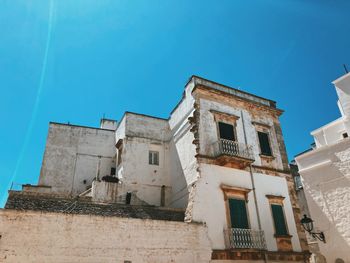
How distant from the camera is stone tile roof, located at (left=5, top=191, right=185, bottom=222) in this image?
35.9 ft

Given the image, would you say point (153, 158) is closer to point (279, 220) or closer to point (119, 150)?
point (119, 150)

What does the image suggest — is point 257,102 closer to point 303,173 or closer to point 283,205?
point 303,173

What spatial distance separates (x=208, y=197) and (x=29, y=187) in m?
11.4

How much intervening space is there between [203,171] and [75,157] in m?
10.7

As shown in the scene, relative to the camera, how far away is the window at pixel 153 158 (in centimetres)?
1859

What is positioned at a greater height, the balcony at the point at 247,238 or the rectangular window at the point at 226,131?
the rectangular window at the point at 226,131

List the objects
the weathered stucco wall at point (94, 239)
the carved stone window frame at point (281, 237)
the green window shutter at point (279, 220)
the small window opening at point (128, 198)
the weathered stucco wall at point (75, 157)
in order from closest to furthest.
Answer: the weathered stucco wall at point (94, 239) < the carved stone window frame at point (281, 237) < the green window shutter at point (279, 220) < the small window opening at point (128, 198) < the weathered stucco wall at point (75, 157)

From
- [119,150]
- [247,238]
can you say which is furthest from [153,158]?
[247,238]

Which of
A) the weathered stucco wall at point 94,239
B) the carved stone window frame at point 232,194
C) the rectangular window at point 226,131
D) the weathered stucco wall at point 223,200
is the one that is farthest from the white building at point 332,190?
the weathered stucco wall at point 94,239

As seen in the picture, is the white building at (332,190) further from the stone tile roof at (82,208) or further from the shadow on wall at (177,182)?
the stone tile roof at (82,208)

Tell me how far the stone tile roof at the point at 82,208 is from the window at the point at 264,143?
19.9ft

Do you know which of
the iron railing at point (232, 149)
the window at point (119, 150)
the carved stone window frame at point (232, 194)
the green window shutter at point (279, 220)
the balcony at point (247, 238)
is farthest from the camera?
the window at point (119, 150)

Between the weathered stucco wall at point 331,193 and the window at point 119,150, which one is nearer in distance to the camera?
the weathered stucco wall at point 331,193

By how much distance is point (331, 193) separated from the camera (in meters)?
16.1
